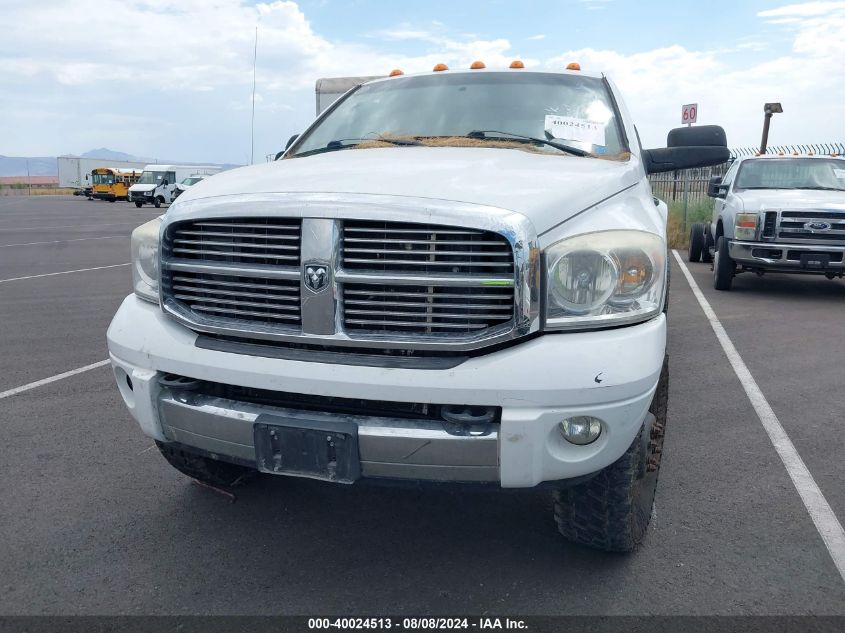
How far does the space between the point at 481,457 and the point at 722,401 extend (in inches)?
122

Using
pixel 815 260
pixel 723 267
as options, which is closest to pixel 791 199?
pixel 815 260

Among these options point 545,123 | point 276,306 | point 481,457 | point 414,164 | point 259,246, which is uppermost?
point 545,123

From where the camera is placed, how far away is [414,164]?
275 centimetres

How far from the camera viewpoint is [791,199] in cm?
865

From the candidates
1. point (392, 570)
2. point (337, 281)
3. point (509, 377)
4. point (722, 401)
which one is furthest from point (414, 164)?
point (722, 401)

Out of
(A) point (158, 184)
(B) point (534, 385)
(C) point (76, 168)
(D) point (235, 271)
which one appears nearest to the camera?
(B) point (534, 385)

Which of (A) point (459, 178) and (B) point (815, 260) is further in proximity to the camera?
(B) point (815, 260)

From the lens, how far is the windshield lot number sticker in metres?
3.39

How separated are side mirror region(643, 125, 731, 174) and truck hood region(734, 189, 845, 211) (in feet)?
17.1

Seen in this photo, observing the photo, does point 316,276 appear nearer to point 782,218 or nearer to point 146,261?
point 146,261

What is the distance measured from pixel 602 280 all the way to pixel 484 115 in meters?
1.62

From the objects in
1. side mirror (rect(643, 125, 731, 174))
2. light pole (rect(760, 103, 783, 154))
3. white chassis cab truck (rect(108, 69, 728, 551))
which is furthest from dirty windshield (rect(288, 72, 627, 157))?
light pole (rect(760, 103, 783, 154))

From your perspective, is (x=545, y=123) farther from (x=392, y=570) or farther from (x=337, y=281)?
(x=392, y=570)

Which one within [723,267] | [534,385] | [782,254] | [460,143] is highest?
[460,143]
